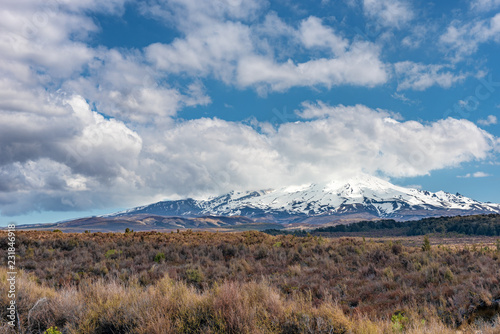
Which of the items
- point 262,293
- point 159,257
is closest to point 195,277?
point 159,257

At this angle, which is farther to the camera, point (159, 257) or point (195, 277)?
point (159, 257)

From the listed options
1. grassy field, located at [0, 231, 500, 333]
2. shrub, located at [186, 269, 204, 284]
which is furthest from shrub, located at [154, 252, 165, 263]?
shrub, located at [186, 269, 204, 284]

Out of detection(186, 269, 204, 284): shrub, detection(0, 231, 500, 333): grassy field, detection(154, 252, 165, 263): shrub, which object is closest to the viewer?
detection(0, 231, 500, 333): grassy field

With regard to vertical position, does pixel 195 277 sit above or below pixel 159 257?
below

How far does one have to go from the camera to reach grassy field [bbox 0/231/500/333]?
5984mm

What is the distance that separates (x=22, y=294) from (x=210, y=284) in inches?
282

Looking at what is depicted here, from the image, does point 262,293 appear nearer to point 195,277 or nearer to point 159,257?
point 195,277

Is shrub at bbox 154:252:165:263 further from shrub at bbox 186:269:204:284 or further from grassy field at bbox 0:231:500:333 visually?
shrub at bbox 186:269:204:284

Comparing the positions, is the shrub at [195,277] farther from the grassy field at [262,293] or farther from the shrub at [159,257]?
the shrub at [159,257]

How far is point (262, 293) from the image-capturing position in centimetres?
721

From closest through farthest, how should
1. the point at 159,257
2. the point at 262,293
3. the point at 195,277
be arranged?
the point at 262,293 < the point at 195,277 < the point at 159,257

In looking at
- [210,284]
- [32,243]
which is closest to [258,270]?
[210,284]

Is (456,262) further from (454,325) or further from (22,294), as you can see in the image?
(22,294)

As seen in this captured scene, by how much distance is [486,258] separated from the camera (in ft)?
53.3
